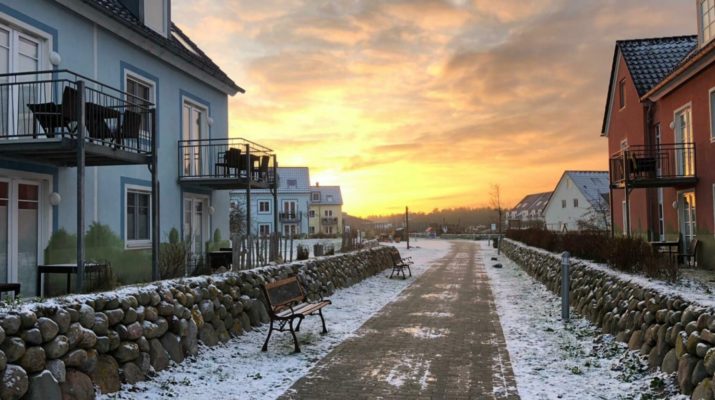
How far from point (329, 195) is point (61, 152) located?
236 feet

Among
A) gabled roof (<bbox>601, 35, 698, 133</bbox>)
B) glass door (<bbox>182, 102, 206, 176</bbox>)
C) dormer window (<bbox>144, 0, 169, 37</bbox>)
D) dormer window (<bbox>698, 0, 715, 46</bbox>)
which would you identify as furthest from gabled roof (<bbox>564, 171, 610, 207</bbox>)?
dormer window (<bbox>144, 0, 169, 37</bbox>)

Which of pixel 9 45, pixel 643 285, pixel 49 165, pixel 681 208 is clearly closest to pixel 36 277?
pixel 49 165

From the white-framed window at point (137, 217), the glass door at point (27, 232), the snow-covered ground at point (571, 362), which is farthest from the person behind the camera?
the white-framed window at point (137, 217)

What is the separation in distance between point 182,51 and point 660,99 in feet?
51.7

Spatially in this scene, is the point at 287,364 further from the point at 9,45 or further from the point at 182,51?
the point at 182,51

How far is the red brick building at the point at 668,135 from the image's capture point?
50.8 ft

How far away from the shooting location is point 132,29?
11.9 metres

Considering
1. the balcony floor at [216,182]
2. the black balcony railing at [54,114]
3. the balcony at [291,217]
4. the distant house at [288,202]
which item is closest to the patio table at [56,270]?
the black balcony railing at [54,114]

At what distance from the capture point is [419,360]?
671 cm

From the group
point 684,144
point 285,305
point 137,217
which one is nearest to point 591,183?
point 684,144

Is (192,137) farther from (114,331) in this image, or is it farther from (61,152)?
(114,331)

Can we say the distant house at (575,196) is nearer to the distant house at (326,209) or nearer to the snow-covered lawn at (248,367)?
the distant house at (326,209)

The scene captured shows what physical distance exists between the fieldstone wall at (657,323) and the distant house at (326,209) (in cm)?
6920

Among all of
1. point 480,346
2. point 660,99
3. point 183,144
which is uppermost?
point 660,99
